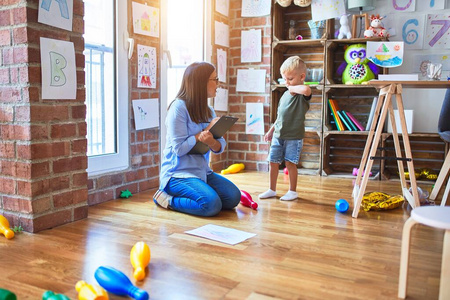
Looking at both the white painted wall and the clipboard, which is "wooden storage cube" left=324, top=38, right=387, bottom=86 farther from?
the clipboard

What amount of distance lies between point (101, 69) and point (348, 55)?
2.08 metres

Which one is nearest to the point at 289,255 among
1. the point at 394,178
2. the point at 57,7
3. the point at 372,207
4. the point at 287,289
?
the point at 287,289

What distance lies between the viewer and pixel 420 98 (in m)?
3.73

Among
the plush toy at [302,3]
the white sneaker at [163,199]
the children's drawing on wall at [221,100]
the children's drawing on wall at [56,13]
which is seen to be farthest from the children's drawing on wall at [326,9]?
the children's drawing on wall at [56,13]

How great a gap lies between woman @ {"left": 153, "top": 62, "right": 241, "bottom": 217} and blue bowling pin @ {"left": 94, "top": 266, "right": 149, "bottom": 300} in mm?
938

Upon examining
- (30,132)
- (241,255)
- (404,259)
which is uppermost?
(30,132)

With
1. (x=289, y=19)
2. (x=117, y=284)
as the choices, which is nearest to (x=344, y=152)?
(x=289, y=19)

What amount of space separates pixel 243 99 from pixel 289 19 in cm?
86

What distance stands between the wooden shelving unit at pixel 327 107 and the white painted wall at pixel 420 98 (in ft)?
0.43

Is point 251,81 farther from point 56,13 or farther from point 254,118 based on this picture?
point 56,13

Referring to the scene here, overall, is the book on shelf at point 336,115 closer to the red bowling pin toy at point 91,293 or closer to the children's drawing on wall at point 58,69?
the children's drawing on wall at point 58,69

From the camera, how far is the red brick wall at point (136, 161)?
263 centimetres

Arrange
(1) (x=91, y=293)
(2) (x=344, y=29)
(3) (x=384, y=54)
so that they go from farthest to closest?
(2) (x=344, y=29)
(3) (x=384, y=54)
(1) (x=91, y=293)

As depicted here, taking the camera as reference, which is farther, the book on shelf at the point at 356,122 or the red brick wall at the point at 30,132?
the book on shelf at the point at 356,122
